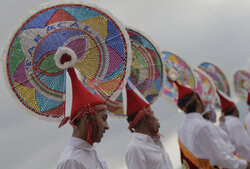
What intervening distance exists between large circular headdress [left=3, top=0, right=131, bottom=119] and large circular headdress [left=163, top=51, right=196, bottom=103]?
2.16 metres

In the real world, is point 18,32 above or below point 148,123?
above

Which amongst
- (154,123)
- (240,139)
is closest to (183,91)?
(154,123)

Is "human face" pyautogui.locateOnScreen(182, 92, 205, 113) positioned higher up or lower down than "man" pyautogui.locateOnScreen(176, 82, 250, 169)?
higher up

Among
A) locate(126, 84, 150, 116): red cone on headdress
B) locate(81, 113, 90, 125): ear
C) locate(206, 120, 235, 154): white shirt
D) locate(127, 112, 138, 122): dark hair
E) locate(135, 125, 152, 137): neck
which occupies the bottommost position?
locate(206, 120, 235, 154): white shirt

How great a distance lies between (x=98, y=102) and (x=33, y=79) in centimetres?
67

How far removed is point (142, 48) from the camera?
4266mm

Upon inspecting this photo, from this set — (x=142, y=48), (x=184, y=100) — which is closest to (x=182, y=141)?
(x=184, y=100)

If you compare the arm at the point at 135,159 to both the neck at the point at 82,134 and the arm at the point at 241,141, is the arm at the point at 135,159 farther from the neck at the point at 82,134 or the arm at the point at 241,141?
the arm at the point at 241,141

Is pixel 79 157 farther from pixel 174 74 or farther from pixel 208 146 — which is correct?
pixel 174 74

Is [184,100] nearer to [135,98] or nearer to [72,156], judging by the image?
[135,98]

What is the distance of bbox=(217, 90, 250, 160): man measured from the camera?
21.0 feet

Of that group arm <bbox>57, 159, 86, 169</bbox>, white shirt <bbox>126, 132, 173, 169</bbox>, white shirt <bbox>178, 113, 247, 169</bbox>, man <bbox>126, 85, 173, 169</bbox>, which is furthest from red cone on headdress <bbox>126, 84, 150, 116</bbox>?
arm <bbox>57, 159, 86, 169</bbox>

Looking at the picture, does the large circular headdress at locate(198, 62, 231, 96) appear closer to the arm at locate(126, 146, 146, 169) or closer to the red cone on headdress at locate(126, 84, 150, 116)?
the red cone on headdress at locate(126, 84, 150, 116)

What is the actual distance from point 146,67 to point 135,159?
4.32ft
